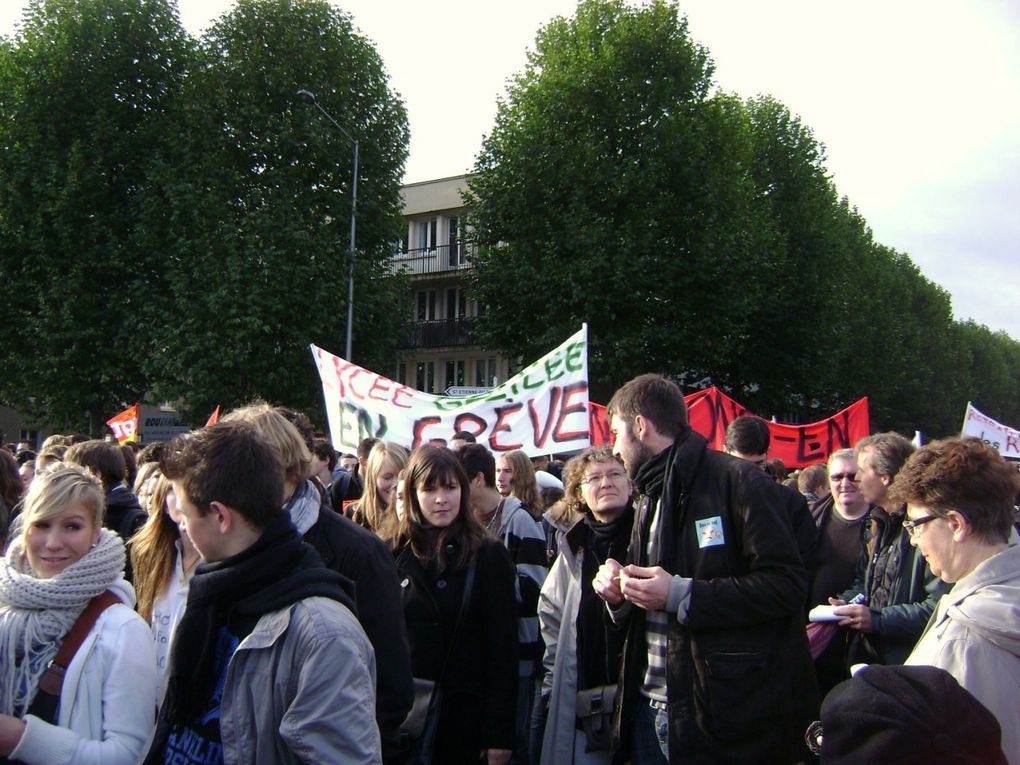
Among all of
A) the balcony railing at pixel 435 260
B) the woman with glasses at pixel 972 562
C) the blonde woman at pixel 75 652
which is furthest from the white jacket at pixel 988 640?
the balcony railing at pixel 435 260

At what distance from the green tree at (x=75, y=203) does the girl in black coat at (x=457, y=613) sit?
2071 centimetres

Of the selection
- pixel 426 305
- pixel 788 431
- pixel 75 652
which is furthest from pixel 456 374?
pixel 75 652

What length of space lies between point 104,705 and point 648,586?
1.70m

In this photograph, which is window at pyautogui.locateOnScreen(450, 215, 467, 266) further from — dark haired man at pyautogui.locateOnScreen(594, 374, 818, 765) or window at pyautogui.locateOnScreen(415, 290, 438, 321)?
dark haired man at pyautogui.locateOnScreen(594, 374, 818, 765)

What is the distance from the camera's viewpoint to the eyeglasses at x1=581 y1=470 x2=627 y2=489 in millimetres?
4051

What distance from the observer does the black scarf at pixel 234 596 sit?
7.25 ft

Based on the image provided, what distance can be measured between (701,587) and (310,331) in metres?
20.5

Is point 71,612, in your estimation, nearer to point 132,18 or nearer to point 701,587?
point 701,587

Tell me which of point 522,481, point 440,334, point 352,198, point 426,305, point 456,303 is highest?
point 426,305

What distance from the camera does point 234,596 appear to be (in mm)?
2254

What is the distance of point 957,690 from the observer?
1.63 m

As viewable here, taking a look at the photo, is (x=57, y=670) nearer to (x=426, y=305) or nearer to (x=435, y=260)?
(x=435, y=260)

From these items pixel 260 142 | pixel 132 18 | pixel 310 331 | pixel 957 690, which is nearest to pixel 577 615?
pixel 957 690

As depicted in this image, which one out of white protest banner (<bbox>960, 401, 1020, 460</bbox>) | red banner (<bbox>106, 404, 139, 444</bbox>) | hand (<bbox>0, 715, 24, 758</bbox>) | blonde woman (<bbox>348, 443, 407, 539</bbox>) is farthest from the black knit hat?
red banner (<bbox>106, 404, 139, 444</bbox>)
